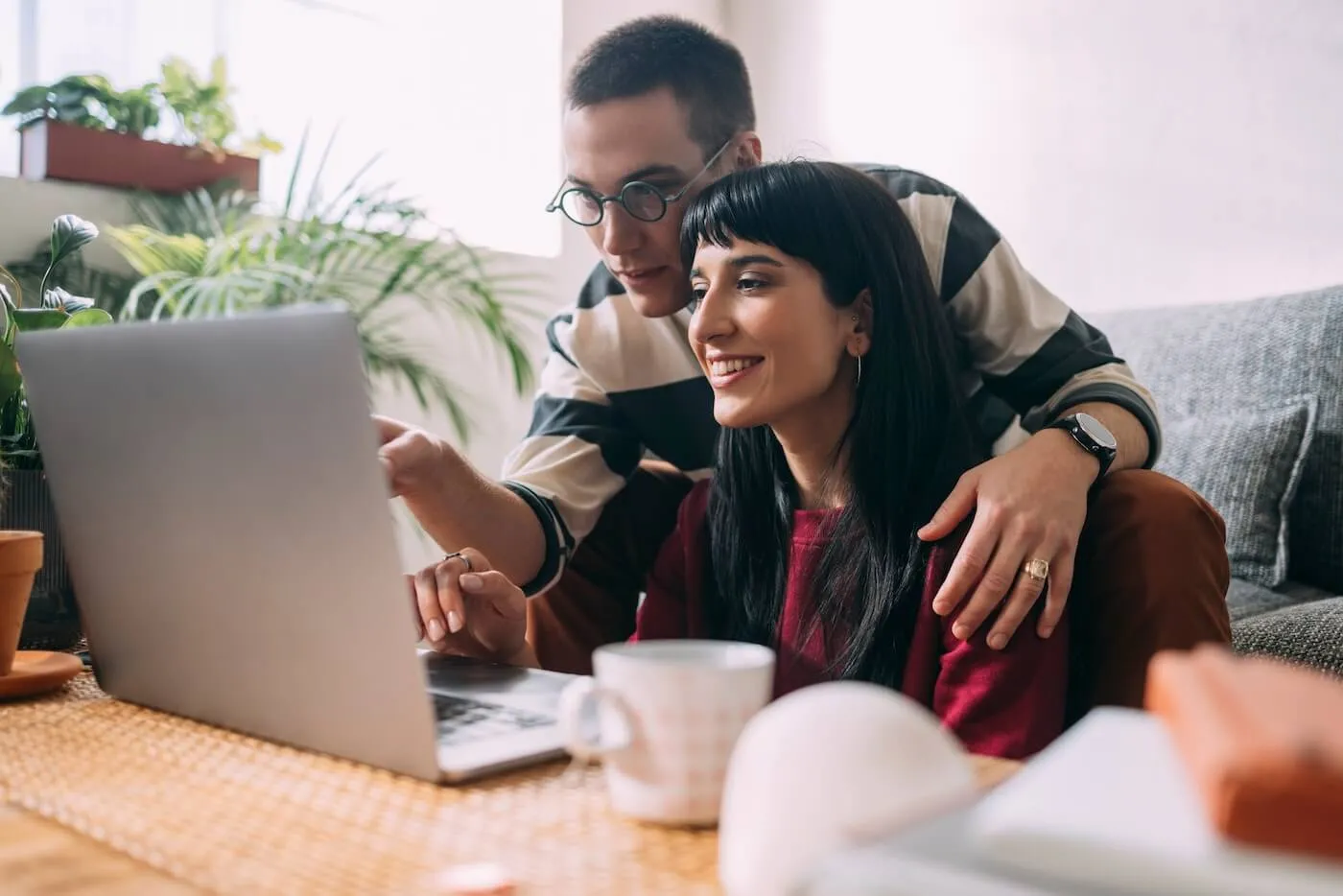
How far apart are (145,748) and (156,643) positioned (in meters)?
0.09

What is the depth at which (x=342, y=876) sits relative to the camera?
1.59 ft

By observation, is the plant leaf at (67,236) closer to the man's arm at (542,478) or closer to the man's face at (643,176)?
the man's arm at (542,478)

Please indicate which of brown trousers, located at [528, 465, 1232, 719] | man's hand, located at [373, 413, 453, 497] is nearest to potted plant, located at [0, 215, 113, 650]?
man's hand, located at [373, 413, 453, 497]

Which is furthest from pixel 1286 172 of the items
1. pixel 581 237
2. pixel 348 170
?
pixel 348 170

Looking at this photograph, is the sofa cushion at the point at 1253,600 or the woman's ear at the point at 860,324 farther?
the sofa cushion at the point at 1253,600

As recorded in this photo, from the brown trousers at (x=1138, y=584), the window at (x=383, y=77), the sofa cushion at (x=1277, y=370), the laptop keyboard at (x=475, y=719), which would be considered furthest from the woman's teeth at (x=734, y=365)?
the window at (x=383, y=77)

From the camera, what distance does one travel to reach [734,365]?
120cm

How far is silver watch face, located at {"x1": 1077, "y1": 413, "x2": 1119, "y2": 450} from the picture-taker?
116 cm

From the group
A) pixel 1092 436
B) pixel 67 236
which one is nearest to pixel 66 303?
pixel 67 236

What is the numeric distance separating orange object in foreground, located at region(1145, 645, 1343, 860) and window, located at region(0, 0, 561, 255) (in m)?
2.17

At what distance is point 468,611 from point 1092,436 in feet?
2.05

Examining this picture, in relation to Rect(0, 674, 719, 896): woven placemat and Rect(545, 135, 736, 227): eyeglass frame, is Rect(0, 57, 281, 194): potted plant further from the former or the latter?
Rect(0, 674, 719, 896): woven placemat

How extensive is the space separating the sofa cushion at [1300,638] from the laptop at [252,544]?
1.10m

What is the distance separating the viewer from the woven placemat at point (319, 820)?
489mm
